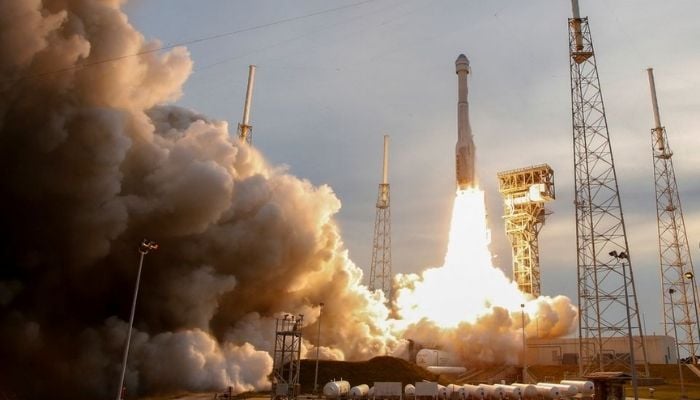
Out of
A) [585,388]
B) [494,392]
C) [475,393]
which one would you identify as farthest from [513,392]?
[585,388]

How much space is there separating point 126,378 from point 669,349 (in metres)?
65.9

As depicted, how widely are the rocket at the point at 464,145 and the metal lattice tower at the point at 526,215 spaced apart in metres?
21.8

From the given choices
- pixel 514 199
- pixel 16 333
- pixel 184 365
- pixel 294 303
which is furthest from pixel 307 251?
pixel 514 199

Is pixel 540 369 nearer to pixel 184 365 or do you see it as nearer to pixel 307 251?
pixel 307 251

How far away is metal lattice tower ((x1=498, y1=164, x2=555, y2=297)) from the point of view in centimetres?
8975

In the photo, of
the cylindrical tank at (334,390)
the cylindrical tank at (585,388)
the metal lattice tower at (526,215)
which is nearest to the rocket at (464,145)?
the metal lattice tower at (526,215)

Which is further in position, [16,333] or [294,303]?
[294,303]

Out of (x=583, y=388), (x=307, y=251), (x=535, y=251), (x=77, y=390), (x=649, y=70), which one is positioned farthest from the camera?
(x=535, y=251)

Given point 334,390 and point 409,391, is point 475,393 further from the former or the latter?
point 334,390

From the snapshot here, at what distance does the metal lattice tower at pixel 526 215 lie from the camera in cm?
8975

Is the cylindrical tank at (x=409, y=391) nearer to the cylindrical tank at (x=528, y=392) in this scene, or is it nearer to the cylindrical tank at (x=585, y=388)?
the cylindrical tank at (x=528, y=392)

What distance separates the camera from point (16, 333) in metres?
38.5

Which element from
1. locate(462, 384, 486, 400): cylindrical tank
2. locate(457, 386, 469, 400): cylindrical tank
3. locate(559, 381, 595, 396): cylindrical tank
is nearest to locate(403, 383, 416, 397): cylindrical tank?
locate(457, 386, 469, 400): cylindrical tank

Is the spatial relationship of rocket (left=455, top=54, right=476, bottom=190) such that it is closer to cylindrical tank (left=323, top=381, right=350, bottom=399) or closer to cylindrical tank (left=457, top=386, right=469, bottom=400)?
cylindrical tank (left=457, top=386, right=469, bottom=400)
